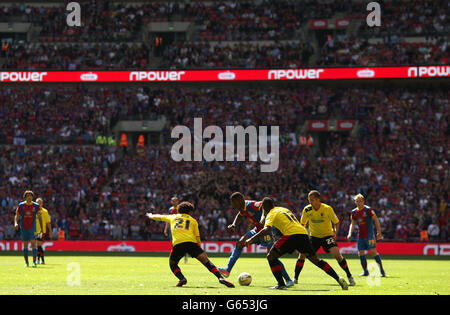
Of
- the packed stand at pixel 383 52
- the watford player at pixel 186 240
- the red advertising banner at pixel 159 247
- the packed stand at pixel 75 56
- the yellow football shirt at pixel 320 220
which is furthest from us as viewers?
the packed stand at pixel 75 56

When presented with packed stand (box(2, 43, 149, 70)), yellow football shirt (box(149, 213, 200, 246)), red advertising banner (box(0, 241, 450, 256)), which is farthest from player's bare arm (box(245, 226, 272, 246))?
packed stand (box(2, 43, 149, 70))

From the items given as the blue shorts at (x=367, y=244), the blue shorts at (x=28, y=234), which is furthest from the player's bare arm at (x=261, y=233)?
the blue shorts at (x=28, y=234)

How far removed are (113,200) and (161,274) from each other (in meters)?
21.6

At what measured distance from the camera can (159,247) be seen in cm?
3625

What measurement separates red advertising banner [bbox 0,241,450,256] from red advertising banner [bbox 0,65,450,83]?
13.3 meters

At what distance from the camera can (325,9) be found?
163 feet

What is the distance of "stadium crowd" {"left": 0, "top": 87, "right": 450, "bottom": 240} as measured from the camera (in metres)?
38.3

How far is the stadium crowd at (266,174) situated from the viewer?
38.3 meters

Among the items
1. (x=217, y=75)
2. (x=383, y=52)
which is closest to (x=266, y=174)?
(x=217, y=75)

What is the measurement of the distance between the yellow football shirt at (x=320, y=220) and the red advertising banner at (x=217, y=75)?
29618 mm

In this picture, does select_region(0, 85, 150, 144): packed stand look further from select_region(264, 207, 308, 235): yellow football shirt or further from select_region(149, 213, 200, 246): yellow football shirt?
select_region(264, 207, 308, 235): yellow football shirt

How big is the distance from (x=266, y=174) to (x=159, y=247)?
8625 millimetres

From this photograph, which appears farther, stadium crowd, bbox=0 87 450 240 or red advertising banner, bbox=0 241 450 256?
stadium crowd, bbox=0 87 450 240

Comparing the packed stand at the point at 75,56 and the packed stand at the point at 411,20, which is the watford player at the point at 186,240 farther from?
the packed stand at the point at 411,20
